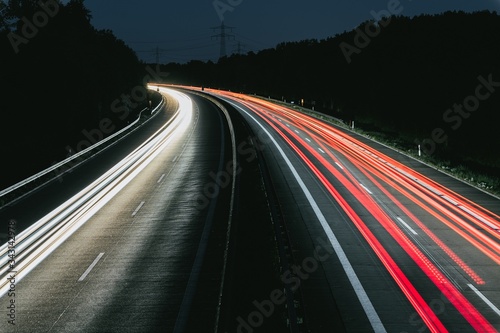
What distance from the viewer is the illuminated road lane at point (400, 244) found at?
11.7m

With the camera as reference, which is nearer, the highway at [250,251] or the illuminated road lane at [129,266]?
the illuminated road lane at [129,266]

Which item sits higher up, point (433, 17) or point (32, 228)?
point (433, 17)

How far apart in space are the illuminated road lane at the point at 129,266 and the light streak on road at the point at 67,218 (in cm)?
10

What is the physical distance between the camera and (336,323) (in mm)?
11203

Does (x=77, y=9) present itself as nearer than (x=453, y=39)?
No

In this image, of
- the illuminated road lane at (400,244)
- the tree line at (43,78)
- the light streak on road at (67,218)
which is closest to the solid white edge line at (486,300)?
the illuminated road lane at (400,244)

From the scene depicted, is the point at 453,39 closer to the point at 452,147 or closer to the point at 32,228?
the point at 452,147

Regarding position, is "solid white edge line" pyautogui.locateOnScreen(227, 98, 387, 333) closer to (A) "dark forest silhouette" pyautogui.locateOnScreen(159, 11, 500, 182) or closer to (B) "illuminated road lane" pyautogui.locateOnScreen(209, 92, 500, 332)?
(B) "illuminated road lane" pyautogui.locateOnScreen(209, 92, 500, 332)

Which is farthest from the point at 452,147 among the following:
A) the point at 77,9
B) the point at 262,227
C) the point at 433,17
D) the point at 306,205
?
the point at 77,9

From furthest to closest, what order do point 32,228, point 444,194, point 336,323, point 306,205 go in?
point 444,194, point 306,205, point 32,228, point 336,323

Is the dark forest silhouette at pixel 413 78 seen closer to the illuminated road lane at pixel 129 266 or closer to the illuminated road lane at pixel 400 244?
the illuminated road lane at pixel 400 244

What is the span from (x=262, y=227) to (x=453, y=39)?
68092 mm

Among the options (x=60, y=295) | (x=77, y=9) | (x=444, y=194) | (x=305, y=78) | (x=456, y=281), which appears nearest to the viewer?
(x=60, y=295)

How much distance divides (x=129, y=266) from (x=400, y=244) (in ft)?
27.0
